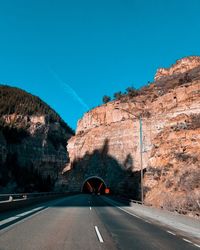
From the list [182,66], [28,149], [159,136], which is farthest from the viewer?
[28,149]

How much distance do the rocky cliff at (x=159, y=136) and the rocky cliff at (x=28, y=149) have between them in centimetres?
3962

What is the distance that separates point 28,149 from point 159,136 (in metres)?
114

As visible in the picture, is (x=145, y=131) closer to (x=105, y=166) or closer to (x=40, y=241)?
(x=105, y=166)

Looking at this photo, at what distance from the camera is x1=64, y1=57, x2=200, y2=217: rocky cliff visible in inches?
1385

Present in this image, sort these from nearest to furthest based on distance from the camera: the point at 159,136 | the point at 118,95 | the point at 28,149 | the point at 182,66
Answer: the point at 159,136, the point at 118,95, the point at 182,66, the point at 28,149

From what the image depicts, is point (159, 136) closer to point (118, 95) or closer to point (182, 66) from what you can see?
point (118, 95)

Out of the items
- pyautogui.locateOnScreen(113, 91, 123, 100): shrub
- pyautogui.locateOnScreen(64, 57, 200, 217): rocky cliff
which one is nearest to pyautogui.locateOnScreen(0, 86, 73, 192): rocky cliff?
pyautogui.locateOnScreen(64, 57, 200, 217): rocky cliff

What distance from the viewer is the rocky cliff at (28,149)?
13788 cm

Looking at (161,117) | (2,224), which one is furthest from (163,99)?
(2,224)

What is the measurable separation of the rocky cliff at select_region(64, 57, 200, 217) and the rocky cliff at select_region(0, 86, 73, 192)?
130 feet

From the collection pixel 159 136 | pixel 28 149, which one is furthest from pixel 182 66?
pixel 159 136

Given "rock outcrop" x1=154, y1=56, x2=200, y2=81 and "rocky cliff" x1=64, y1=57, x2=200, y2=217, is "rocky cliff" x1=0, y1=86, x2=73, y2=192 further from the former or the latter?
"rock outcrop" x1=154, y1=56, x2=200, y2=81

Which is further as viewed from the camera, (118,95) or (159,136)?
(118,95)

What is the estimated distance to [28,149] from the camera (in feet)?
508
